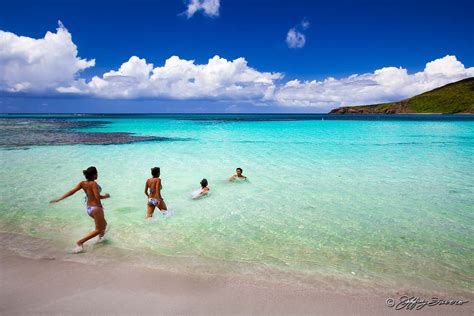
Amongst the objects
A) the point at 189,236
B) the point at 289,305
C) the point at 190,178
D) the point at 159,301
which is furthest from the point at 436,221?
the point at 190,178

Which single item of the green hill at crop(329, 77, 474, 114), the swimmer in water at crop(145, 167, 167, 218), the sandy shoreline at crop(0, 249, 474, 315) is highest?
the green hill at crop(329, 77, 474, 114)

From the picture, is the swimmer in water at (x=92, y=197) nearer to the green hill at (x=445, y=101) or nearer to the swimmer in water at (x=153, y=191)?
the swimmer in water at (x=153, y=191)

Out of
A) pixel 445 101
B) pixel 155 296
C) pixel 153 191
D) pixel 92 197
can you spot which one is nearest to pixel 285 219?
pixel 153 191

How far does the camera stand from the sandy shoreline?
14.9 ft

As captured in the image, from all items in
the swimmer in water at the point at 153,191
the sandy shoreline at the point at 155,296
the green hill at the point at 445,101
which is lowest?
the sandy shoreline at the point at 155,296

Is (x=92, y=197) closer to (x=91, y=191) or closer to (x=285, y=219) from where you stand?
Result: (x=91, y=191)

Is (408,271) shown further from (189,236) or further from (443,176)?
(443,176)

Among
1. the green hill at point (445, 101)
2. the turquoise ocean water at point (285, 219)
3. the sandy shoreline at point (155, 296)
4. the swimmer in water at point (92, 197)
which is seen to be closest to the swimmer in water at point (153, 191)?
the turquoise ocean water at point (285, 219)

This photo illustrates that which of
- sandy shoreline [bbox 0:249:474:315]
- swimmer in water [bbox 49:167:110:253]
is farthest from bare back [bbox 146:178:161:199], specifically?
sandy shoreline [bbox 0:249:474:315]

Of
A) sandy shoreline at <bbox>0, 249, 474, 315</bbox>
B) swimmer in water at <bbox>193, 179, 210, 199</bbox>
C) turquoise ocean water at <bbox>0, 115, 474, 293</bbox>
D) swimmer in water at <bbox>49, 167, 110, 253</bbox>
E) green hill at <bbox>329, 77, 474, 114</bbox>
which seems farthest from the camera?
green hill at <bbox>329, 77, 474, 114</bbox>

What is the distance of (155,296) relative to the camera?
4836mm

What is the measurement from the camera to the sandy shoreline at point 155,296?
4.54m

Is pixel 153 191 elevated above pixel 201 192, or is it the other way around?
pixel 153 191

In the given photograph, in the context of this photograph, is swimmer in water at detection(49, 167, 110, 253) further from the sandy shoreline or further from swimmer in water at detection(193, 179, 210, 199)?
swimmer in water at detection(193, 179, 210, 199)
